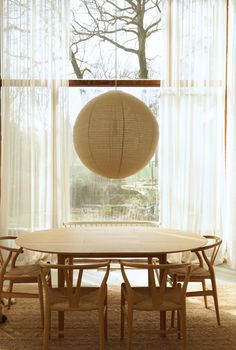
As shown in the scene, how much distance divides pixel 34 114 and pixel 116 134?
2.88 meters

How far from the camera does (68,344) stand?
365cm

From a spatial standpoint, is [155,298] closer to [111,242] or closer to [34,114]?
[111,242]

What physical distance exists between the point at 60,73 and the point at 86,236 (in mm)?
2666

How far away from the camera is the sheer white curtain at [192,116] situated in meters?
6.20

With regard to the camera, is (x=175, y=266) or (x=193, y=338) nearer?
(x=175, y=266)

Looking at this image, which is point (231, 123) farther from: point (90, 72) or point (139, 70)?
point (90, 72)

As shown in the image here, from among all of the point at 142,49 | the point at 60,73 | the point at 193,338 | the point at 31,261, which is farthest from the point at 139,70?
the point at 193,338

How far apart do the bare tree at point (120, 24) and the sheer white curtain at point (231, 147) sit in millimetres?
936

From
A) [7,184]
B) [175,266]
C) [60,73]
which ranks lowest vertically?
[175,266]

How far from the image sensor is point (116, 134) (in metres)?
3.51

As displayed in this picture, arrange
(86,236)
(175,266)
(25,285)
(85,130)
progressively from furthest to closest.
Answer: (25,285) → (86,236) → (85,130) → (175,266)

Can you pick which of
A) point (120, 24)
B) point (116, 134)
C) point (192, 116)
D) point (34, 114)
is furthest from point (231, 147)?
point (116, 134)

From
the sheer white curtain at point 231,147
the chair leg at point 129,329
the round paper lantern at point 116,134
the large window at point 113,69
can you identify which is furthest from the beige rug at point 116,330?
the large window at point 113,69

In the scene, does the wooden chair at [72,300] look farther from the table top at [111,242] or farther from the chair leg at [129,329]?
the table top at [111,242]
